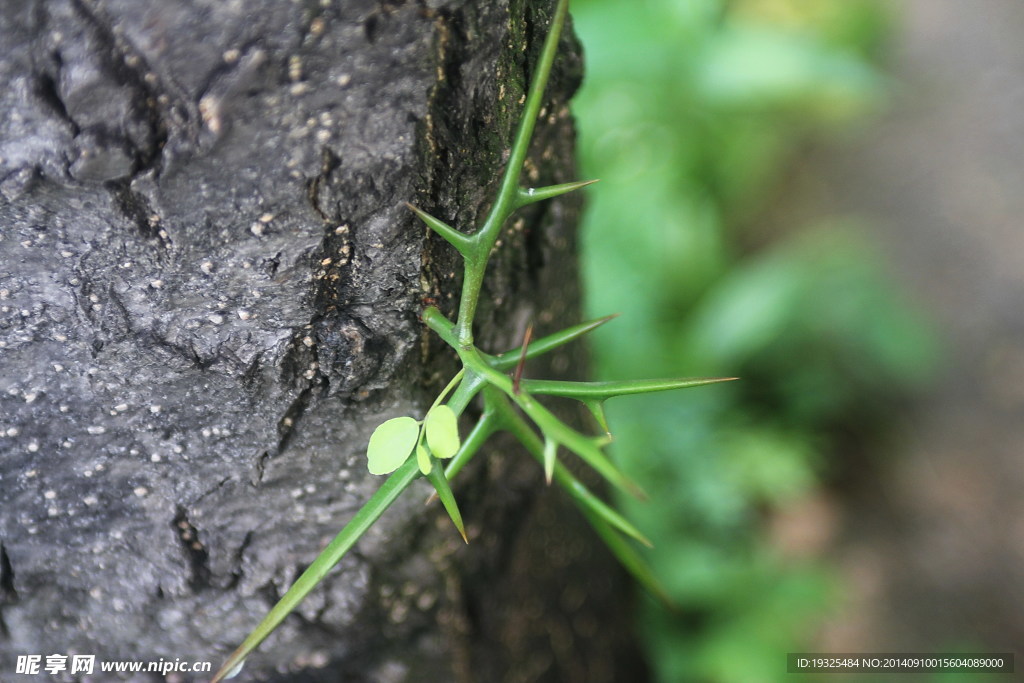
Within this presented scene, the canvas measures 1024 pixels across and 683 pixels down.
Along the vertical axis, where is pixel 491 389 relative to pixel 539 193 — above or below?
below

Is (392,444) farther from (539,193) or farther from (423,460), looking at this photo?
(539,193)

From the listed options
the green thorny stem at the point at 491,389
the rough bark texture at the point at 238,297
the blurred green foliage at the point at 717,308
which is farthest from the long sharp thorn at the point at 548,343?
the blurred green foliage at the point at 717,308

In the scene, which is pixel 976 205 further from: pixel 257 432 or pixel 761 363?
pixel 257 432

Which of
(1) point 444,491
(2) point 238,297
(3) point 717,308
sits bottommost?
(3) point 717,308

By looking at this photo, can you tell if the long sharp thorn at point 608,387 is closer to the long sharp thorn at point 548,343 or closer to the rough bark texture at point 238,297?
the long sharp thorn at point 548,343

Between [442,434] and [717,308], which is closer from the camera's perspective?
[442,434]

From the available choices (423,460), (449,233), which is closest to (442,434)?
(423,460)
